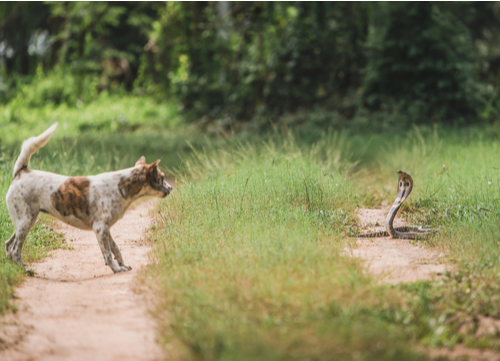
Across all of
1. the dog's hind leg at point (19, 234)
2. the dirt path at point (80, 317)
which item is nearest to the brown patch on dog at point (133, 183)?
the dirt path at point (80, 317)

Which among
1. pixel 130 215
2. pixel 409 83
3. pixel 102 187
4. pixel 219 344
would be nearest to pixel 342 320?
pixel 219 344

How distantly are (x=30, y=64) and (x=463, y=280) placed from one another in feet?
80.5

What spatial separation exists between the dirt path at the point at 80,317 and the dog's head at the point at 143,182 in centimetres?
76

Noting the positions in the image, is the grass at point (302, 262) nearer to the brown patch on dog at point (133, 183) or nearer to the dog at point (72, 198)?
the dog at point (72, 198)

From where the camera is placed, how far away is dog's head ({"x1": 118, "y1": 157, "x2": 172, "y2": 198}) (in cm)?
509

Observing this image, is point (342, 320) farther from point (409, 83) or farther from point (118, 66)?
point (118, 66)

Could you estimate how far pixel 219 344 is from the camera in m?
3.11

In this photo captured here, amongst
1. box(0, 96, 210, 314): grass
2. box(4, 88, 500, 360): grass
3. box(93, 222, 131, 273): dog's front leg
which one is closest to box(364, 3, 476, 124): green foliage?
box(0, 96, 210, 314): grass

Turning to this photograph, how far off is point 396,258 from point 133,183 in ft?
8.69

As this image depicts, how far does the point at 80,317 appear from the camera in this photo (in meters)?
3.90

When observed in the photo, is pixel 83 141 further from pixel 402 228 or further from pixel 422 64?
pixel 422 64

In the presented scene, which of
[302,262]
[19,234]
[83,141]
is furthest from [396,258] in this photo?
[83,141]

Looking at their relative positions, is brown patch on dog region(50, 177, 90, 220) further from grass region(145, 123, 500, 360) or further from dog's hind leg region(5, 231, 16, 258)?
grass region(145, 123, 500, 360)

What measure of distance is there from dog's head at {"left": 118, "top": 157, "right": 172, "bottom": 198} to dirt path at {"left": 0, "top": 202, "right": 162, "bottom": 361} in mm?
756
